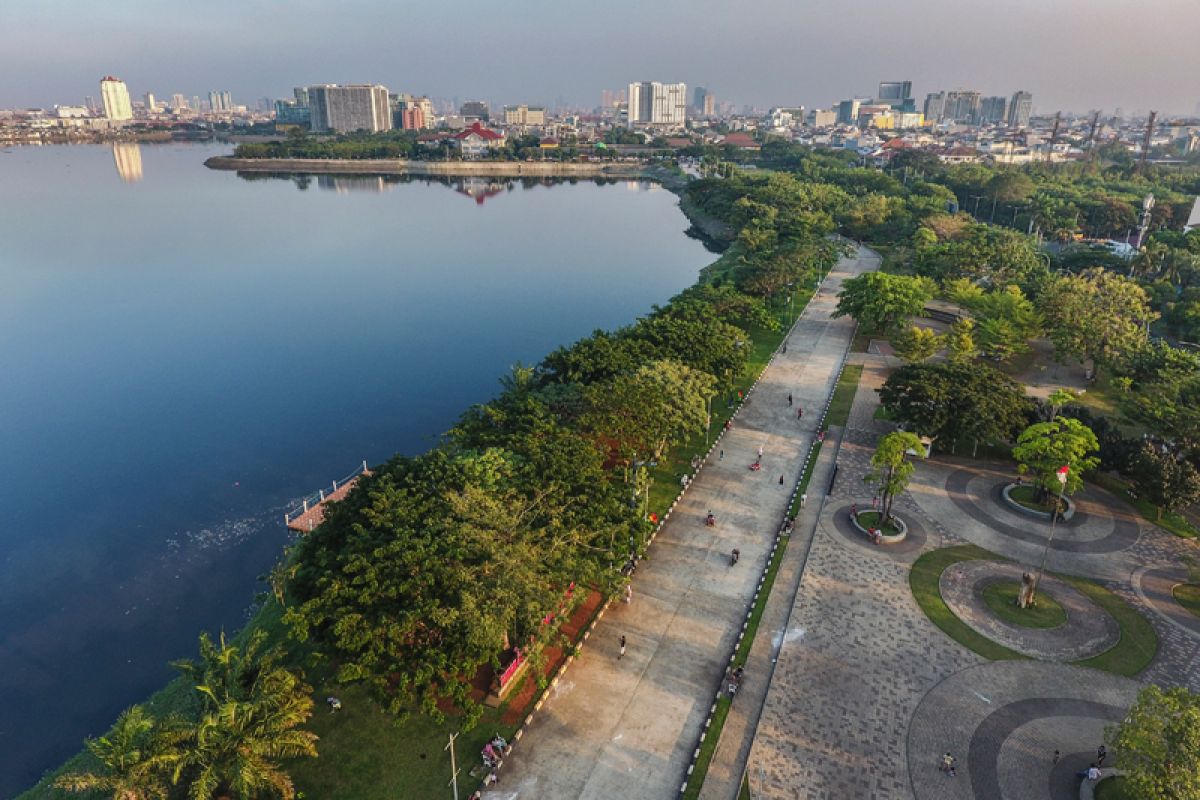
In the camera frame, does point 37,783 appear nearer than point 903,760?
No

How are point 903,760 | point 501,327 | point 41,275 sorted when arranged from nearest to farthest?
point 903,760 → point 501,327 → point 41,275

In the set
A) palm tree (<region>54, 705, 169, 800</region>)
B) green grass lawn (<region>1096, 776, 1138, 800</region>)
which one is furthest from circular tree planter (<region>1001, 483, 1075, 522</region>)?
palm tree (<region>54, 705, 169, 800</region>)

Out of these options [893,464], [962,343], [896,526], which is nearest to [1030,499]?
[896,526]

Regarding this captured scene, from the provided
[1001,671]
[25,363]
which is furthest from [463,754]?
→ [25,363]

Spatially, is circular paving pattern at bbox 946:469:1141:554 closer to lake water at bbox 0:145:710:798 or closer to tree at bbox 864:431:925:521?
tree at bbox 864:431:925:521

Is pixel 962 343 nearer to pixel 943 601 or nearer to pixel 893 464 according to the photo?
pixel 893 464

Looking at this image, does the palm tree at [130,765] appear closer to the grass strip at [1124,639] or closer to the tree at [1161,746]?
the tree at [1161,746]

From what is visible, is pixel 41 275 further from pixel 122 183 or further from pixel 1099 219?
pixel 1099 219
